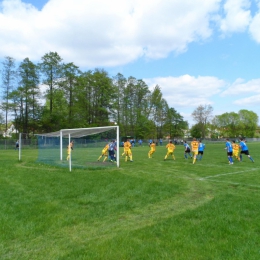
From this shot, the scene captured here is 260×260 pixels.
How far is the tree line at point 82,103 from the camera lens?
159ft

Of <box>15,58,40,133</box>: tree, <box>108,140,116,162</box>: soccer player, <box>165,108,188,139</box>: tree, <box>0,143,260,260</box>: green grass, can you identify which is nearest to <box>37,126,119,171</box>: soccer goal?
<box>108,140,116,162</box>: soccer player

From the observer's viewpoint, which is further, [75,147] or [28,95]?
[28,95]

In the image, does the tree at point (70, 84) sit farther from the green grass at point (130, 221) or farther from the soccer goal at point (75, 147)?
the green grass at point (130, 221)

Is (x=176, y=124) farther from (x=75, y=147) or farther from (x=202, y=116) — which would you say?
(x=75, y=147)

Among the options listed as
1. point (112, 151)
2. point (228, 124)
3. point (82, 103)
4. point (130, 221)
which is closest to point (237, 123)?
point (228, 124)

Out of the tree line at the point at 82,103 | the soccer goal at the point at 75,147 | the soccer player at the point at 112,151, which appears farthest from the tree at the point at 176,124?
the soccer player at the point at 112,151

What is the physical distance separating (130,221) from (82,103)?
53162mm

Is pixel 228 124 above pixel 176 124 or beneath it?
above

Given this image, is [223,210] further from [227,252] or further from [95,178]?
[95,178]

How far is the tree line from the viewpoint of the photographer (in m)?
48.4

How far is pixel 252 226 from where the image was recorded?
509cm

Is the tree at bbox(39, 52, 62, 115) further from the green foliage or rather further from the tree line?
the green foliage

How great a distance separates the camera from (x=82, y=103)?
5719cm

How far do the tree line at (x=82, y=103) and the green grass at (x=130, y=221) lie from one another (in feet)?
140
